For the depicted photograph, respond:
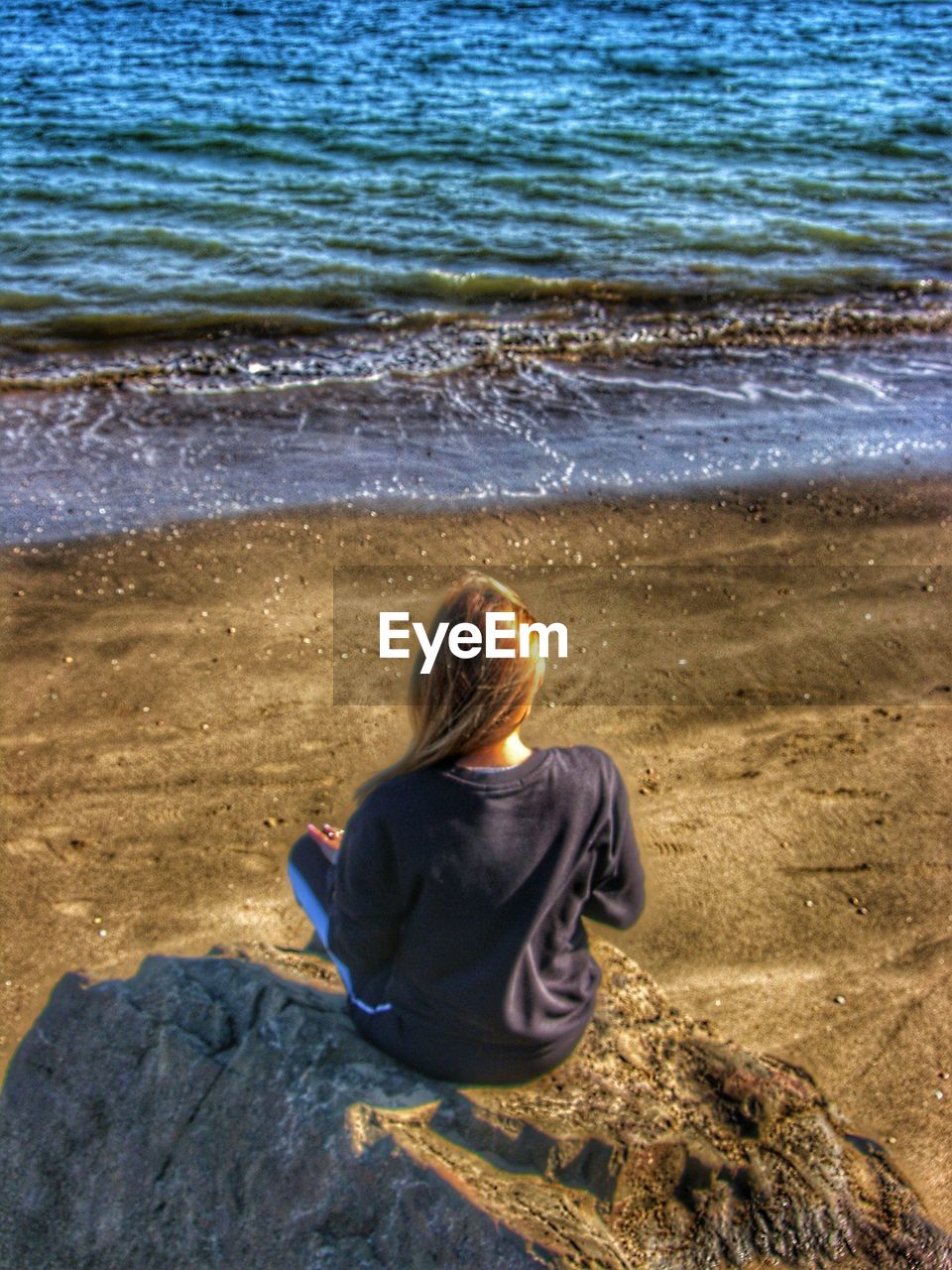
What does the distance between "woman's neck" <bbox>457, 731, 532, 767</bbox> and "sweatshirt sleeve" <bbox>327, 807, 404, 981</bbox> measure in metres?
0.22

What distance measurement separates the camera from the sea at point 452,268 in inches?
287

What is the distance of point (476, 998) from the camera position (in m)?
2.45

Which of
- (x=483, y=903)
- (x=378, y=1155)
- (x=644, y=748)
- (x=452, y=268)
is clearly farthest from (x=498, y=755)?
(x=452, y=268)

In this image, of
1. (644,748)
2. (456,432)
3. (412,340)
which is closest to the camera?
(644,748)

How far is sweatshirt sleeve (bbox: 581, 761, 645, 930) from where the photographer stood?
7.98ft

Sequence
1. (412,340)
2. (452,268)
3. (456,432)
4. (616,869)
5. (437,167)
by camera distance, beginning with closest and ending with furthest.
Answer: (616,869) < (456,432) < (412,340) < (452,268) < (437,167)

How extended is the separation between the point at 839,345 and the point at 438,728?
325 inches

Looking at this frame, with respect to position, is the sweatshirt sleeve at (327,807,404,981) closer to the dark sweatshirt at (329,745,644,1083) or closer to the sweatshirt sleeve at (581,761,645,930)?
the dark sweatshirt at (329,745,644,1083)

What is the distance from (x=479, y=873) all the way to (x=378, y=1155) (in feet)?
2.20

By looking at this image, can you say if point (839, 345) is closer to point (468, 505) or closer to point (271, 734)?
point (468, 505)

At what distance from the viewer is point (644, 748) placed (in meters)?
4.75
